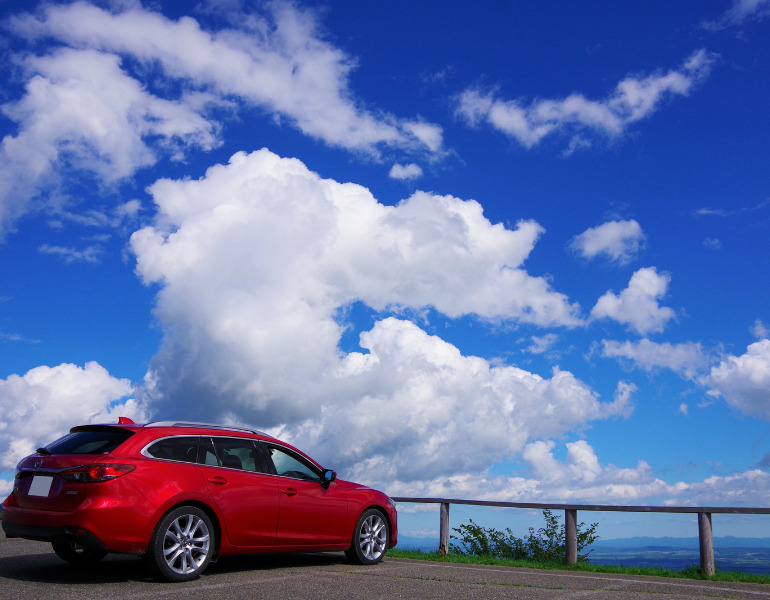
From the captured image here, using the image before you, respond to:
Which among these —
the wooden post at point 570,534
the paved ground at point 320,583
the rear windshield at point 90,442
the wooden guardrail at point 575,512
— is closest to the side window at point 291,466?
the paved ground at point 320,583

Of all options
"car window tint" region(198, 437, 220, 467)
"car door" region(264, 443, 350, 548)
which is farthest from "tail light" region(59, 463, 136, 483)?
"car door" region(264, 443, 350, 548)

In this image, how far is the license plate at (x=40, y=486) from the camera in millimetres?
7121

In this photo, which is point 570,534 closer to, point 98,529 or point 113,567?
point 113,567

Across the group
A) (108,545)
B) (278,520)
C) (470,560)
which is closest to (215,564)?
(278,520)

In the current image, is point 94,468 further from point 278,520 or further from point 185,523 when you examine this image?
point 278,520

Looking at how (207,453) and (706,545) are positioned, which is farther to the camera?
(706,545)

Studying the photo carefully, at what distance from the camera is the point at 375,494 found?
32.7 ft

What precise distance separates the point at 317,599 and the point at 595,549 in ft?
25.0

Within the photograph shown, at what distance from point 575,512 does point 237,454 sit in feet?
20.3

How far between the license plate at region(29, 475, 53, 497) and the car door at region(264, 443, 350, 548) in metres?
2.52

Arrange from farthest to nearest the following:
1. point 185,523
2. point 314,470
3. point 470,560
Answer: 1. point 470,560
2. point 314,470
3. point 185,523

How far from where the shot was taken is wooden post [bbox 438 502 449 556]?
12.7 m

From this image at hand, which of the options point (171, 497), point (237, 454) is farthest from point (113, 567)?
point (237, 454)

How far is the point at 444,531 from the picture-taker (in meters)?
12.7
